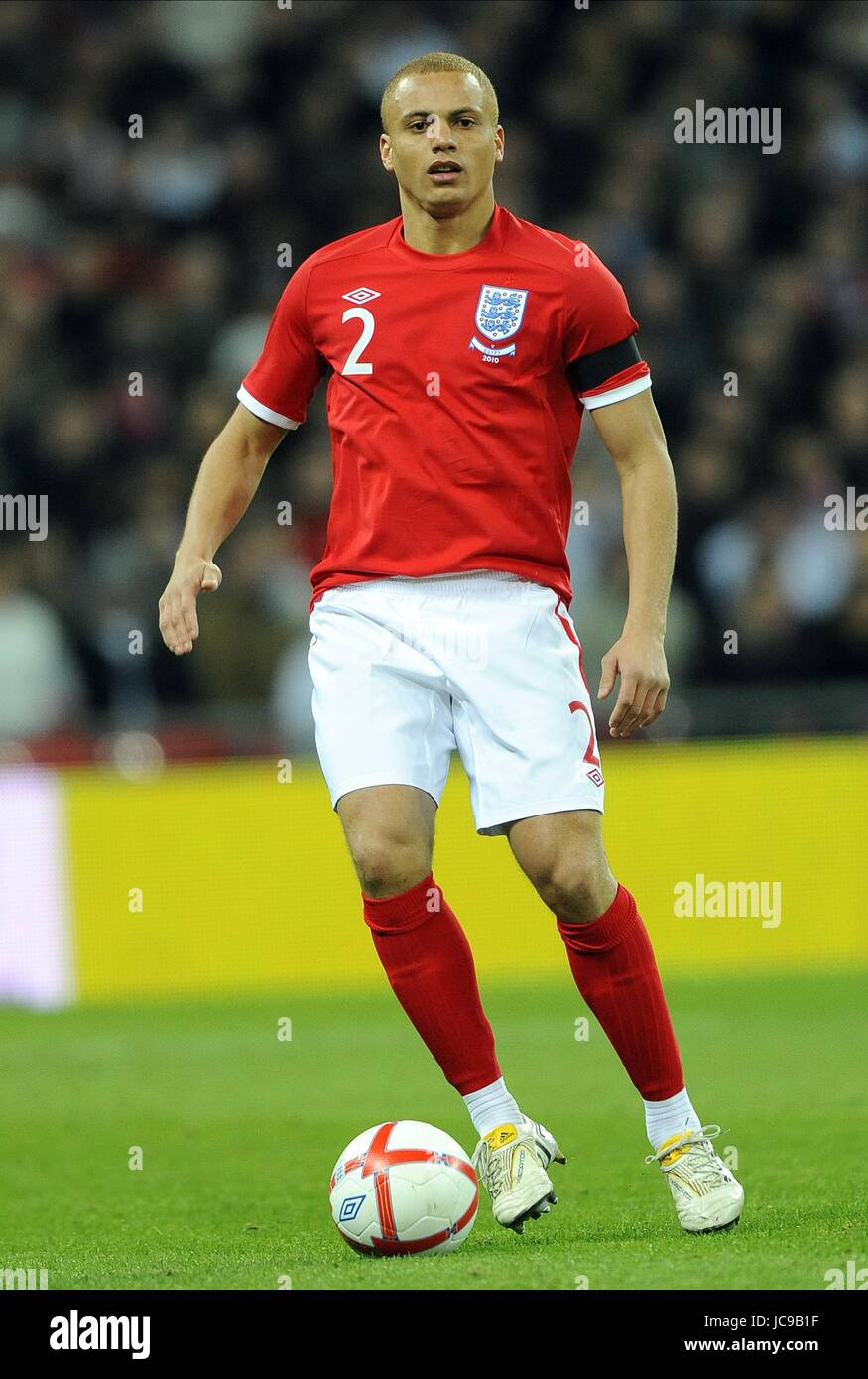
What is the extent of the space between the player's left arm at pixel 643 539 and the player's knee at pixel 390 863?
0.49 meters

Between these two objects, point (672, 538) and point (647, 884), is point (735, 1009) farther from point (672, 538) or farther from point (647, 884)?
point (672, 538)

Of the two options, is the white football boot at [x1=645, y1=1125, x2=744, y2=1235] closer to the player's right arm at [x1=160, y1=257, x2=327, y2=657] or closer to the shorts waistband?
the shorts waistband

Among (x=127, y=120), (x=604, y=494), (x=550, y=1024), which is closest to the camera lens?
(x=550, y=1024)

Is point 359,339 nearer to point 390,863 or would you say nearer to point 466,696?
point 466,696

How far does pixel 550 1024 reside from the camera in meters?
8.65

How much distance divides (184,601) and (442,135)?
3.81ft

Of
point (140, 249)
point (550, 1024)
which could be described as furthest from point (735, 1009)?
point (140, 249)

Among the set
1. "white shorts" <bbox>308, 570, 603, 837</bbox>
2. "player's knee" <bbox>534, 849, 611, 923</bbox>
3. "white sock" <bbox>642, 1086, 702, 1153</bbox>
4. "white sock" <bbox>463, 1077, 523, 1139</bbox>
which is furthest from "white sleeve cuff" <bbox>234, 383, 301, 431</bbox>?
"white sock" <bbox>642, 1086, 702, 1153</bbox>

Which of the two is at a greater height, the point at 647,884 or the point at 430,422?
the point at 430,422

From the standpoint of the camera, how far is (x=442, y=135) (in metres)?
4.63

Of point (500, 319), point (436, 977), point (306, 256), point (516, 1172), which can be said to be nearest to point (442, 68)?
point (500, 319)

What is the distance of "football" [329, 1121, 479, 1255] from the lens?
14.7 ft

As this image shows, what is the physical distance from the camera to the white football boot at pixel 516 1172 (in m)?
4.57

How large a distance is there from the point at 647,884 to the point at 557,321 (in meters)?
5.46
